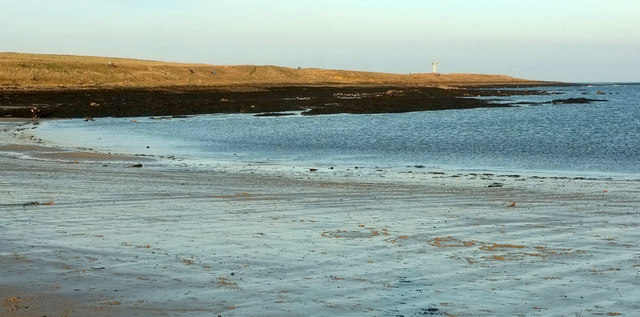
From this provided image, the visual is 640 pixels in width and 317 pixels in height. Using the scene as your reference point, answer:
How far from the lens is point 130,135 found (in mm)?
33688

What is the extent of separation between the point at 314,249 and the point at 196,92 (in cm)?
7062

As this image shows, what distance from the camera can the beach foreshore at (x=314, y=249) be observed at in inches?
266

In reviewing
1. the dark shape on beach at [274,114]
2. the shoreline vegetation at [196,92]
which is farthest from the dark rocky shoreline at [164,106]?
the dark shape on beach at [274,114]

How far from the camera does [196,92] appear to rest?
3078 inches

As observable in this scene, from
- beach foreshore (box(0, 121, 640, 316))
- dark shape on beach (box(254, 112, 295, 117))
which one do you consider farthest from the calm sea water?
beach foreshore (box(0, 121, 640, 316))

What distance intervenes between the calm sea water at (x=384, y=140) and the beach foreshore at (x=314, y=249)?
789 cm

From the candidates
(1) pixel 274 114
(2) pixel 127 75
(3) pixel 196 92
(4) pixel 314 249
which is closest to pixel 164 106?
(1) pixel 274 114

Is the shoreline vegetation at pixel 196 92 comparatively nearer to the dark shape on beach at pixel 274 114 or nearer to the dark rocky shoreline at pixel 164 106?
the dark rocky shoreline at pixel 164 106

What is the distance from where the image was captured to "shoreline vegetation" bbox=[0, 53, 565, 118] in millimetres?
54344

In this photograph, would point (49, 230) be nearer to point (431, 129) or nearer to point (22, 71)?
point (431, 129)

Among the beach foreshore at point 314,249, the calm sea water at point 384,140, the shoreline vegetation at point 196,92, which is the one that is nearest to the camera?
the beach foreshore at point 314,249

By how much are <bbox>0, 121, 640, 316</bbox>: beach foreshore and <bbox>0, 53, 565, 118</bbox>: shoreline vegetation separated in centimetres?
3492

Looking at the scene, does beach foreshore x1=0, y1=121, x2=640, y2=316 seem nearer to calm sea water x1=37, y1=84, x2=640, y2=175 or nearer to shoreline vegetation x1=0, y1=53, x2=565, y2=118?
calm sea water x1=37, y1=84, x2=640, y2=175

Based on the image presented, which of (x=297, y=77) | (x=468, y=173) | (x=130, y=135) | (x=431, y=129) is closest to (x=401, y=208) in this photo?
(x=468, y=173)
